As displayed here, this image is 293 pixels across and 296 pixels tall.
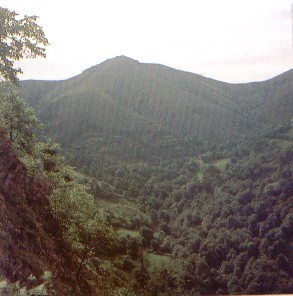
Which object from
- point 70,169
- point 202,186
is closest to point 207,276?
point 202,186

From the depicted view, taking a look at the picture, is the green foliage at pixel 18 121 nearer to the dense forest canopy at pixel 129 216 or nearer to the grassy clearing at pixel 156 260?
the dense forest canopy at pixel 129 216

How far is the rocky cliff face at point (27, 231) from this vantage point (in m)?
15.4

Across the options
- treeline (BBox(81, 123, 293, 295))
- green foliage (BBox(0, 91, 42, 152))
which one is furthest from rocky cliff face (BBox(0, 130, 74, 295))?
treeline (BBox(81, 123, 293, 295))

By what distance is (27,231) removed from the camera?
19.4 meters

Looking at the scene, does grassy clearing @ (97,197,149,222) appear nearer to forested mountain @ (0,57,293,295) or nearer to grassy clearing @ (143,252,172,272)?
forested mountain @ (0,57,293,295)

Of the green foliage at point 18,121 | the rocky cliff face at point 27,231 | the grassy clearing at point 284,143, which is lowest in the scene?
the rocky cliff face at point 27,231

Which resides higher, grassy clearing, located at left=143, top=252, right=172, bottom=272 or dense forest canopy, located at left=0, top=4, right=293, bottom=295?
dense forest canopy, located at left=0, top=4, right=293, bottom=295

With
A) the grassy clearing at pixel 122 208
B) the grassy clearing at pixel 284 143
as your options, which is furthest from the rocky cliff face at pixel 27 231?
the grassy clearing at pixel 284 143

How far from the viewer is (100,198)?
427 feet

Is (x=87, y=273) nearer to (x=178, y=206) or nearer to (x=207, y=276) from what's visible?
(x=207, y=276)

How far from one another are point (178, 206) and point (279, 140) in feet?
264

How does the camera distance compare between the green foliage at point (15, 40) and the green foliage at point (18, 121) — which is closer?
the green foliage at point (15, 40)

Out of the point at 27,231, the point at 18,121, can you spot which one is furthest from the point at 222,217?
the point at 27,231

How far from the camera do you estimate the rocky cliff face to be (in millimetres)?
15383
